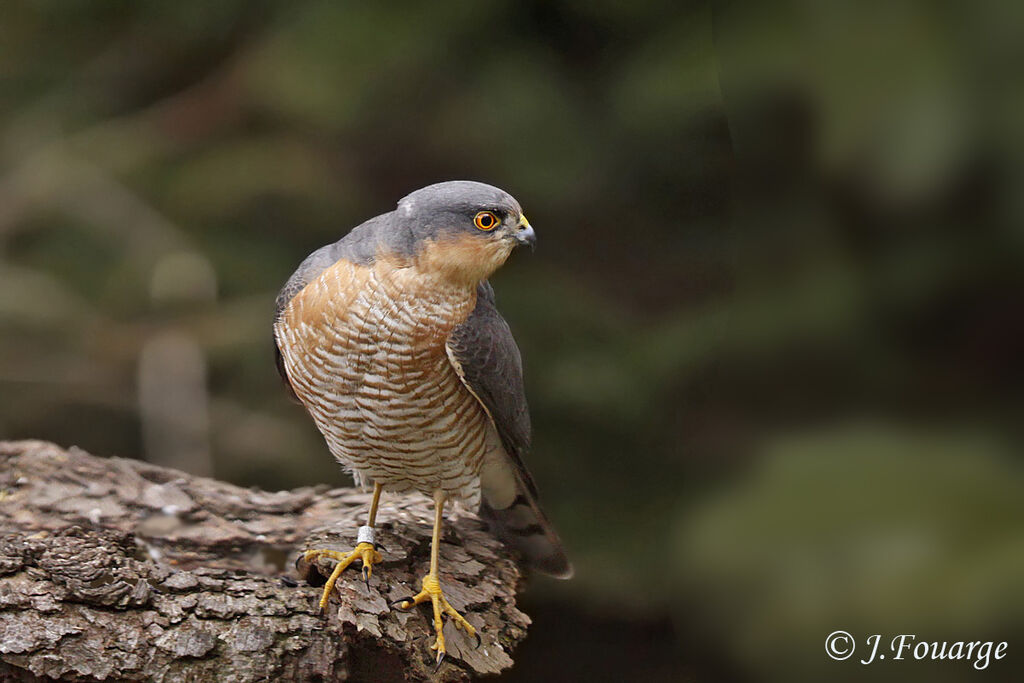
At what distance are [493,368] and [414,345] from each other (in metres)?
0.22

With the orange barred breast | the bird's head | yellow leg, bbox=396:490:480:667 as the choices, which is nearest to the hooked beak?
the bird's head

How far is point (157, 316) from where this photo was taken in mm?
4207

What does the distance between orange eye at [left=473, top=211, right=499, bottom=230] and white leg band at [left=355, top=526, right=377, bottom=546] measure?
0.87m

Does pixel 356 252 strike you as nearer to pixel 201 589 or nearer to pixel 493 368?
pixel 493 368

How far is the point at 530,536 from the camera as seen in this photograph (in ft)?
9.71

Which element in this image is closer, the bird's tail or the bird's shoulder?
the bird's shoulder

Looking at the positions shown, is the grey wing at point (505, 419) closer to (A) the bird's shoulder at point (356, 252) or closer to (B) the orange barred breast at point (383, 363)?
(B) the orange barred breast at point (383, 363)

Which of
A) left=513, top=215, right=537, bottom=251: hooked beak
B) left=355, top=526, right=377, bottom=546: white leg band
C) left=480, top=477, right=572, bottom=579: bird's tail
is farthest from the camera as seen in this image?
left=480, top=477, right=572, bottom=579: bird's tail

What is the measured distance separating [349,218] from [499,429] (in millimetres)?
1907

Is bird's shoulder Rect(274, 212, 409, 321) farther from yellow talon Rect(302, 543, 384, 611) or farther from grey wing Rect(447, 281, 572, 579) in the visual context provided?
yellow talon Rect(302, 543, 384, 611)

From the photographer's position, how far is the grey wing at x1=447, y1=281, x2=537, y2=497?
2.40 metres

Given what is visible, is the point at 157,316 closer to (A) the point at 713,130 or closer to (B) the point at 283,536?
(B) the point at 283,536

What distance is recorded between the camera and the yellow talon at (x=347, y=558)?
8.14 ft

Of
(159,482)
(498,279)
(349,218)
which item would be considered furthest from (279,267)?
(159,482)
